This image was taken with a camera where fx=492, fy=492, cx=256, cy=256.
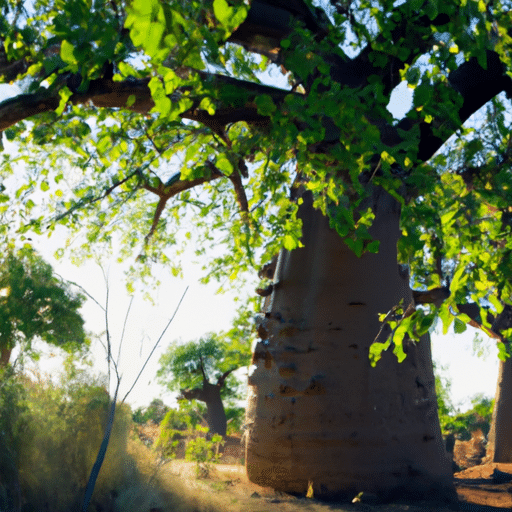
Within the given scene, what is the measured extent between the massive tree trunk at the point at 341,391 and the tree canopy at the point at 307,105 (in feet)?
1.45

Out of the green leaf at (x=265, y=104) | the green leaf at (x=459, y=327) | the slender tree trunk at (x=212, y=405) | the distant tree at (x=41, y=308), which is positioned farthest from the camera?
the slender tree trunk at (x=212, y=405)

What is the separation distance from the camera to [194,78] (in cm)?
333

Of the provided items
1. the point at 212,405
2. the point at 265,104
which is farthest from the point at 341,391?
the point at 212,405

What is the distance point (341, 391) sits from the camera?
425 centimetres

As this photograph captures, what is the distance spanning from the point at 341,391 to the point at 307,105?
2.41 meters

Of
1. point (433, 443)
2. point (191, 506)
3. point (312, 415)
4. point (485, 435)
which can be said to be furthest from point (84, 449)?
point (485, 435)

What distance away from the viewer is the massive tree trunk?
416cm

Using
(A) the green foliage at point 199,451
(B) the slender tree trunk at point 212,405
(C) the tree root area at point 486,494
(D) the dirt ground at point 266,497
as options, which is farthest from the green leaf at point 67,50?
(B) the slender tree trunk at point 212,405

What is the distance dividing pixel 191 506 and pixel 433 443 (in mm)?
2276

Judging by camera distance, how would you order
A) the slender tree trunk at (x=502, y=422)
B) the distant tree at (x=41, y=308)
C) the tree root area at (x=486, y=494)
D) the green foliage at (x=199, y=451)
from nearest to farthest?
the tree root area at (x=486, y=494) → the green foliage at (x=199, y=451) → the slender tree trunk at (x=502, y=422) → the distant tree at (x=41, y=308)

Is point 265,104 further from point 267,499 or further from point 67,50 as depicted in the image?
point 267,499

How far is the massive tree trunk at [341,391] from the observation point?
4.16m

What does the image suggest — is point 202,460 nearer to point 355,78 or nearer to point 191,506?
point 191,506

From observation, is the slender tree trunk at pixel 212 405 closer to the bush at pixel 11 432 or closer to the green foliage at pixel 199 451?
the green foliage at pixel 199 451
